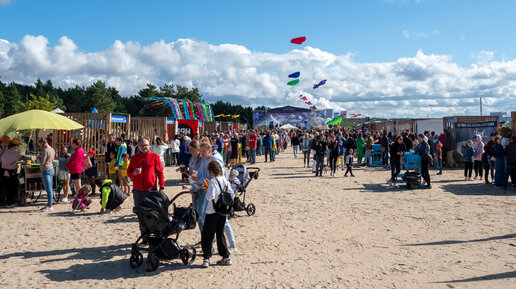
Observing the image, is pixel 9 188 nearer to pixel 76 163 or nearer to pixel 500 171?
pixel 76 163

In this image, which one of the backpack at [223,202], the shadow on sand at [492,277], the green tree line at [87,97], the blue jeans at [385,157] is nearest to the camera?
the shadow on sand at [492,277]

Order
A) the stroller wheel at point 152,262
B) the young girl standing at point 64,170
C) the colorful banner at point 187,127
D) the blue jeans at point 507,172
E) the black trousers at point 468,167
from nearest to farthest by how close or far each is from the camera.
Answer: the stroller wheel at point 152,262 < the young girl standing at point 64,170 < the blue jeans at point 507,172 < the black trousers at point 468,167 < the colorful banner at point 187,127

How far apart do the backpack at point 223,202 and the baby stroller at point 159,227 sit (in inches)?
19.1

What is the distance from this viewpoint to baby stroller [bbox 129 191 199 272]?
4.92 meters

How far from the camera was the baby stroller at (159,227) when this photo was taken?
16.1 ft

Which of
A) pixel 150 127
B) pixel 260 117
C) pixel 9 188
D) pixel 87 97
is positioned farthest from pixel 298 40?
pixel 87 97

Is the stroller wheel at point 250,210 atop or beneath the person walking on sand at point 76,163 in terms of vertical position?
beneath

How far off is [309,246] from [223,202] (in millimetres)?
1970

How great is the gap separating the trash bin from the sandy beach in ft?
4.08

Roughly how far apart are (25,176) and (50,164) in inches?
43.8

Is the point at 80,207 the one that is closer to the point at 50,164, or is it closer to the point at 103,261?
the point at 50,164

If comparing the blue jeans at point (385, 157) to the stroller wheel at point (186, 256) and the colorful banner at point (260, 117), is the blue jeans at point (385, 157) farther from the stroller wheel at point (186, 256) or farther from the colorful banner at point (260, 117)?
the colorful banner at point (260, 117)

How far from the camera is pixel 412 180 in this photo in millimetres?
11742

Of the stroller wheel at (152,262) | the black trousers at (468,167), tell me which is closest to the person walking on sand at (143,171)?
the stroller wheel at (152,262)
